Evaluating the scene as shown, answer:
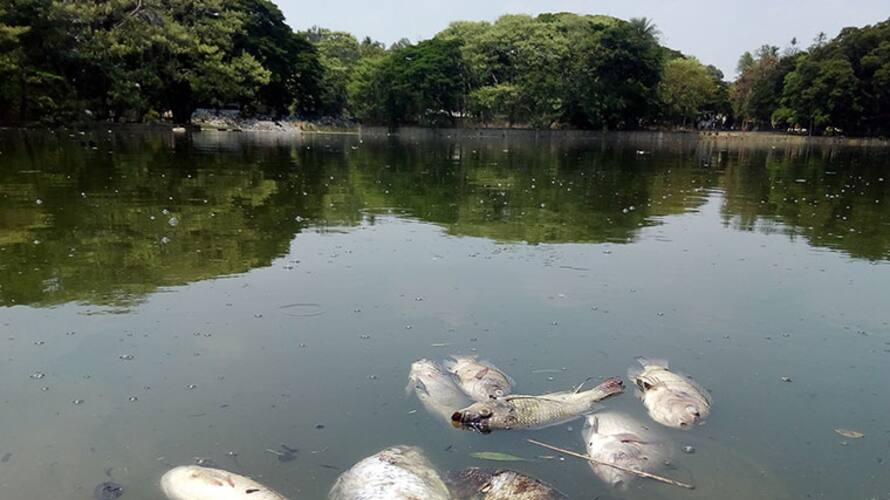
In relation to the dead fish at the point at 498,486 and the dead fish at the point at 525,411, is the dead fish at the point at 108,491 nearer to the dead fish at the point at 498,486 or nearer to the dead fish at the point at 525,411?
the dead fish at the point at 498,486

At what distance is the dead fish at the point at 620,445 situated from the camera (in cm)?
364

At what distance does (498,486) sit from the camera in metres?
3.36

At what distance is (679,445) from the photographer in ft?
13.1

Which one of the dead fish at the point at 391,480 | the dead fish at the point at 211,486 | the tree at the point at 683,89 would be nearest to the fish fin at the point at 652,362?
the dead fish at the point at 391,480

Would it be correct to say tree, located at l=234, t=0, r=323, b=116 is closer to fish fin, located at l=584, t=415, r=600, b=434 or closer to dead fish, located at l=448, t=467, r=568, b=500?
fish fin, located at l=584, t=415, r=600, b=434

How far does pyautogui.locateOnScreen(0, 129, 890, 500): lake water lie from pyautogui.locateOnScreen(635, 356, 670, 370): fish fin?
116 millimetres

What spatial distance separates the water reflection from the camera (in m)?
7.41

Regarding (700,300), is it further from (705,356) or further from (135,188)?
(135,188)

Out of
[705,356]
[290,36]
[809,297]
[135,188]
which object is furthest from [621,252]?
[290,36]

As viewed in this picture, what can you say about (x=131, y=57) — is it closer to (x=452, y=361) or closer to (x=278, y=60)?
(x=278, y=60)

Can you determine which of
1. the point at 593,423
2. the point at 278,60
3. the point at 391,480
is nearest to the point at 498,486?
the point at 391,480

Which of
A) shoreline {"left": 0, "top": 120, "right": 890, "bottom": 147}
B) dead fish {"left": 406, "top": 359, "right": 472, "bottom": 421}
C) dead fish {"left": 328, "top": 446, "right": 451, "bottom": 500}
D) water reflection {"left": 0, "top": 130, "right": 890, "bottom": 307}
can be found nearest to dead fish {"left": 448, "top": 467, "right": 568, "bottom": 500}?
dead fish {"left": 328, "top": 446, "right": 451, "bottom": 500}

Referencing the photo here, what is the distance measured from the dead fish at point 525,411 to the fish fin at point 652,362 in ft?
2.49

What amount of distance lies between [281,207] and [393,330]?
6.87 meters
